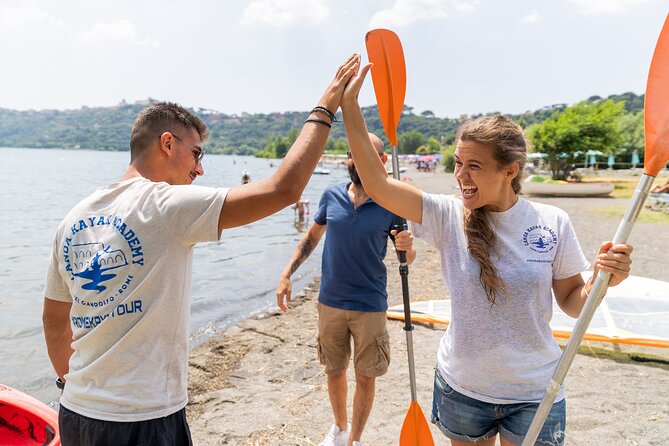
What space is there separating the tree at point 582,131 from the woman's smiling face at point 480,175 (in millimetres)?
31260

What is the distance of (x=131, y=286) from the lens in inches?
67.7

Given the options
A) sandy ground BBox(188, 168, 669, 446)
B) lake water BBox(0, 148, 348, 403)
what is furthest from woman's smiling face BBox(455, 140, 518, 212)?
lake water BBox(0, 148, 348, 403)

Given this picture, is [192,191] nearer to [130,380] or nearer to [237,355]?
[130,380]

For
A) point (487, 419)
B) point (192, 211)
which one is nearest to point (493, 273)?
point (487, 419)

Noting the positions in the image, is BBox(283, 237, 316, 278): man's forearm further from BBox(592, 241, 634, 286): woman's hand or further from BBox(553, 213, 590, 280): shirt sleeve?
BBox(592, 241, 634, 286): woman's hand

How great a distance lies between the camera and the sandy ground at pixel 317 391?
4.17 meters

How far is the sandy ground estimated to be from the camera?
4172 millimetres

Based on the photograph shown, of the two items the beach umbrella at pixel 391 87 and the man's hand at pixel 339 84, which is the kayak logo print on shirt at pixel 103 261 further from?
the beach umbrella at pixel 391 87

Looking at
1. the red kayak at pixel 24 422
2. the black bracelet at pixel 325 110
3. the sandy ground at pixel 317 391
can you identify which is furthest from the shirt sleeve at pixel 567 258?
the red kayak at pixel 24 422

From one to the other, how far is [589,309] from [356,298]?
210 centimetres

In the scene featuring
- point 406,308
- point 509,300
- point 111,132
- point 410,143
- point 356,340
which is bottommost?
point 356,340

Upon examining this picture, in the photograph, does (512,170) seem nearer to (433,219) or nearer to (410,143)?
(433,219)

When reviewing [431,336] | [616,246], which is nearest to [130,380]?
[616,246]

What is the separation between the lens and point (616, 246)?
5.91ft
